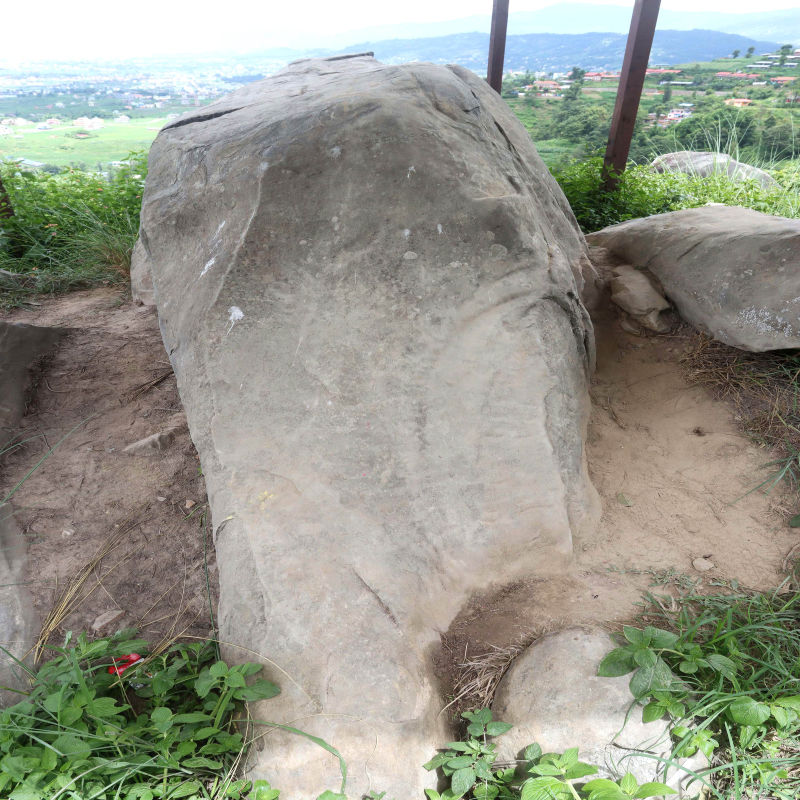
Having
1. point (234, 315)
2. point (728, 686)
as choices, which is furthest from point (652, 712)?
point (234, 315)

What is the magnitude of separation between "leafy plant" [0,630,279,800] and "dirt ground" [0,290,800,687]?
0.29m

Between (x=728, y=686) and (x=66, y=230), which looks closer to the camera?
(x=728, y=686)

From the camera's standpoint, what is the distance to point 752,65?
5.38m

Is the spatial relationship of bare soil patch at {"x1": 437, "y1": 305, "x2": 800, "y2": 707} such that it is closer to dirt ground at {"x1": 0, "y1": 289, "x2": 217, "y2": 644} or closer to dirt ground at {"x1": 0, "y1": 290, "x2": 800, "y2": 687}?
dirt ground at {"x1": 0, "y1": 290, "x2": 800, "y2": 687}

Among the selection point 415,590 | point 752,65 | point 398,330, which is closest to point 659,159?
point 752,65

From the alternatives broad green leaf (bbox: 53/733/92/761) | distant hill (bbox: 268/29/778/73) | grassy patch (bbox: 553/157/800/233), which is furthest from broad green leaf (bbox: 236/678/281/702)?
distant hill (bbox: 268/29/778/73)

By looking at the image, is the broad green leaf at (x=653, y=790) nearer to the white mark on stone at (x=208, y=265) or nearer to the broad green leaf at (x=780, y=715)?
the broad green leaf at (x=780, y=715)

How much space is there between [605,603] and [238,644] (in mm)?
1122

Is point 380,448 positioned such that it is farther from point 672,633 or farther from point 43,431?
point 43,431

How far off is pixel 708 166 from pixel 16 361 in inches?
227

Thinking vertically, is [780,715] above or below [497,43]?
below

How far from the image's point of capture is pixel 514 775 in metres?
1.45

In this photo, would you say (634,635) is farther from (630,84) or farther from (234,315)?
(630,84)

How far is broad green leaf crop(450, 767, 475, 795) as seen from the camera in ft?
4.59
